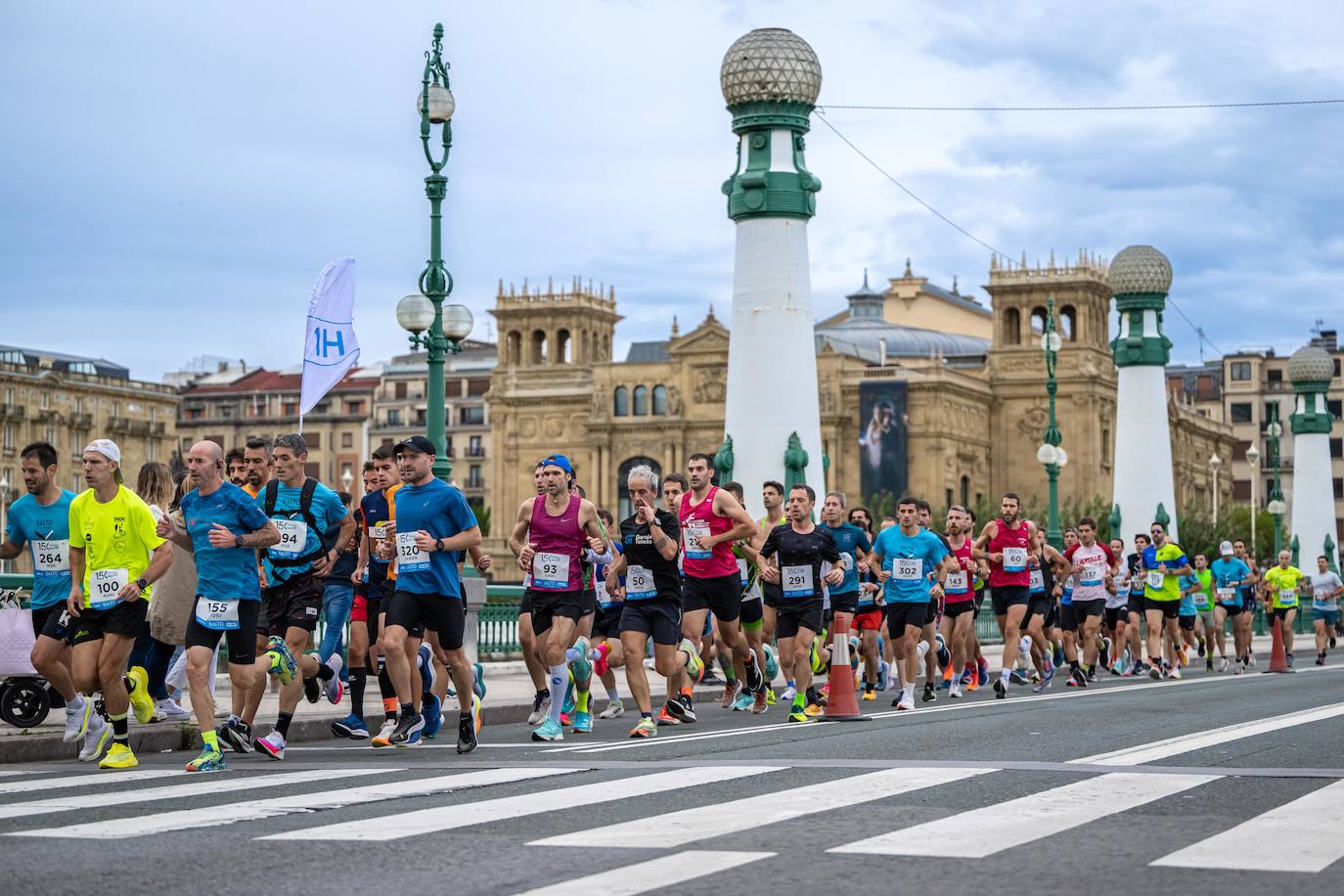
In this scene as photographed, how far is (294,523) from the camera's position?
13.7 m

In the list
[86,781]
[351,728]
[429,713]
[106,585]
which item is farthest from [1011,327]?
[86,781]

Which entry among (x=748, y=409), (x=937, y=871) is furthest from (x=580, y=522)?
(x=748, y=409)

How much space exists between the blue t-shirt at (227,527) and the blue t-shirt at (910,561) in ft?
25.5

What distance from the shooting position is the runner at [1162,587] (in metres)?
25.5

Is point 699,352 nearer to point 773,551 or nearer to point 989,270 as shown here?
point 989,270

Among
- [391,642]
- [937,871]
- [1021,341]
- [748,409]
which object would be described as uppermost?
[1021,341]

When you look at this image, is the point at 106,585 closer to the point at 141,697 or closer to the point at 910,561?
the point at 141,697

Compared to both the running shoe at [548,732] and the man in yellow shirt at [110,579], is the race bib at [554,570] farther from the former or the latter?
the man in yellow shirt at [110,579]

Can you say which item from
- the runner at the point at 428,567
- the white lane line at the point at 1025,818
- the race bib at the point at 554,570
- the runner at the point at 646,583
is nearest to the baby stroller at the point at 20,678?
the runner at the point at 428,567

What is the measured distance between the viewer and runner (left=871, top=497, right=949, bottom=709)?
18453mm

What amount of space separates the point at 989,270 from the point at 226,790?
11822cm

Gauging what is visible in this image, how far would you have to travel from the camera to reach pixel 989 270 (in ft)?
413

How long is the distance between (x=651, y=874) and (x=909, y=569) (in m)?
11.7

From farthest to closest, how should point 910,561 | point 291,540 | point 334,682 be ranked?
point 910,561 → point 334,682 → point 291,540
